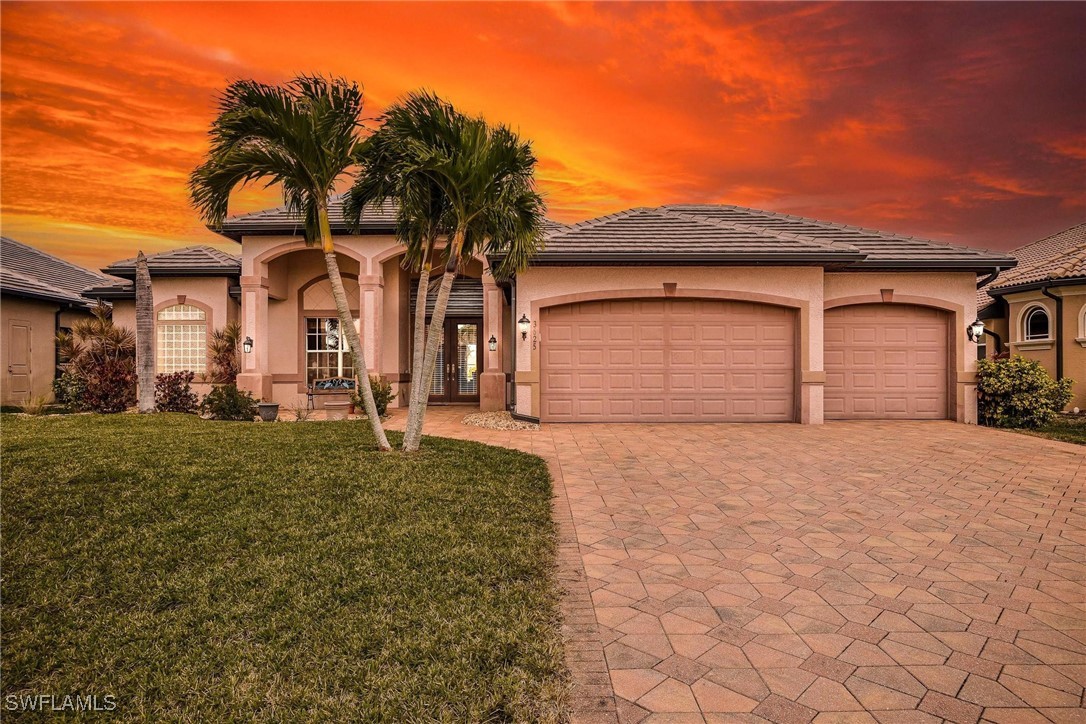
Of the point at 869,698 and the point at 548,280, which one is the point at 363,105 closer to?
the point at 548,280

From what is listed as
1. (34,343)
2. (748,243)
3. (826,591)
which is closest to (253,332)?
(34,343)

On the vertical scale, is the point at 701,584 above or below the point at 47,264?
below

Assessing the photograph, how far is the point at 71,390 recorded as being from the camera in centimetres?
1338

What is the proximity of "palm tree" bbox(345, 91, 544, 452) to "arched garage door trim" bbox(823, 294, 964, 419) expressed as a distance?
28.4 feet

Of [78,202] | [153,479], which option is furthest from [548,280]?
[78,202]

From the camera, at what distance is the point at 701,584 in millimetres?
3779

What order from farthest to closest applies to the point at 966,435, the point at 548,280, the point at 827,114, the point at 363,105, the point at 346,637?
the point at 827,114, the point at 548,280, the point at 966,435, the point at 363,105, the point at 346,637

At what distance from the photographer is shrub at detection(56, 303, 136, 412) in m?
12.3

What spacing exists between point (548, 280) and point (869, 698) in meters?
10.7

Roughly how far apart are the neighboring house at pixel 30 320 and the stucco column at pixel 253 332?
17.8 ft

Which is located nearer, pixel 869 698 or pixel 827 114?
pixel 869 698

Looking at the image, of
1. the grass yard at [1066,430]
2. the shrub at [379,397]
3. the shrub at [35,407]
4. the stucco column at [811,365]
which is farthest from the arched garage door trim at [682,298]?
the shrub at [35,407]

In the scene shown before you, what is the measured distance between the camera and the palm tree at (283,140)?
6.34 metres

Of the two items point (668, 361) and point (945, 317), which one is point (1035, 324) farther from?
point (668, 361)
